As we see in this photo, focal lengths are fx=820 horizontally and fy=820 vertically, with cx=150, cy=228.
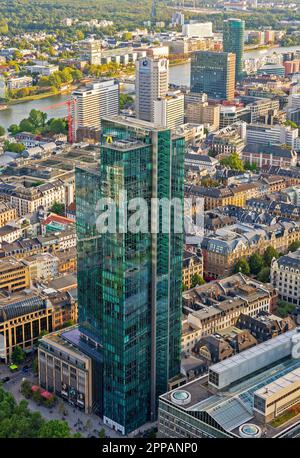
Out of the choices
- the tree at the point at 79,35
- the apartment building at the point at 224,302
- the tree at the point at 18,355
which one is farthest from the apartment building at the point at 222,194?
the tree at the point at 79,35

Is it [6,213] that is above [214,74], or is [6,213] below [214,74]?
below

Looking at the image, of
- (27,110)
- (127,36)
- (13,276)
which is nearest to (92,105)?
(27,110)

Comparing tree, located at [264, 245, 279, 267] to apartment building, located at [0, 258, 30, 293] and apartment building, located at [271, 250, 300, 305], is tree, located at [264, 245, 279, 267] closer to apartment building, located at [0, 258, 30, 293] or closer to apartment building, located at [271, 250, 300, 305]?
apartment building, located at [271, 250, 300, 305]

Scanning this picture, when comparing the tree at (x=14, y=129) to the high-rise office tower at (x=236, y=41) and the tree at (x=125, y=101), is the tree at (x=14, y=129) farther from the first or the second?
the high-rise office tower at (x=236, y=41)

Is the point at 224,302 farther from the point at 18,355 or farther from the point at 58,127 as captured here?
the point at 58,127

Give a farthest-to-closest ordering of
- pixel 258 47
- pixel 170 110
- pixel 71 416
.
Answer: pixel 258 47 → pixel 170 110 → pixel 71 416

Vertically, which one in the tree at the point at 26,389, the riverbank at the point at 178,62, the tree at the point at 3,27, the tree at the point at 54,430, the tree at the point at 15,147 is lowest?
the tree at the point at 26,389
